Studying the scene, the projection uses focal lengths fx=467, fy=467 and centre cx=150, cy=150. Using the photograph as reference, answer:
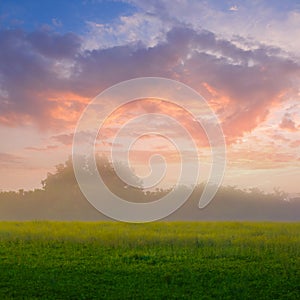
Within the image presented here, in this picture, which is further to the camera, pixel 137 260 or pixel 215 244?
pixel 215 244

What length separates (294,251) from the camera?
2436cm

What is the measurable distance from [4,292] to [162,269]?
6570 mm

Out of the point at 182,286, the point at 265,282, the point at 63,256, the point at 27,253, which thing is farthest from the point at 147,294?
the point at 27,253

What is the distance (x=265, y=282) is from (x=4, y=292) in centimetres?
955

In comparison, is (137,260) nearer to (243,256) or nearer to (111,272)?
(111,272)

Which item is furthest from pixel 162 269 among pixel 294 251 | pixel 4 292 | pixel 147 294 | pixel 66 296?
pixel 294 251

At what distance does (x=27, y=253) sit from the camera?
2375cm

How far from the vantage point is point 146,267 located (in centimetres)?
2003

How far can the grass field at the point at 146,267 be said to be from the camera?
16.2m

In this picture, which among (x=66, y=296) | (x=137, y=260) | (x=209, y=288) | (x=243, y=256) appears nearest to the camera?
(x=66, y=296)

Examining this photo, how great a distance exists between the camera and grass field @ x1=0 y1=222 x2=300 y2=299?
16.2 metres

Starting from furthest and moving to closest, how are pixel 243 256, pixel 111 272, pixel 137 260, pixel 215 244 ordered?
1. pixel 215 244
2. pixel 243 256
3. pixel 137 260
4. pixel 111 272

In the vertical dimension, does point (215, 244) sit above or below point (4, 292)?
above

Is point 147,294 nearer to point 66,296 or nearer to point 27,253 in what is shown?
point 66,296
